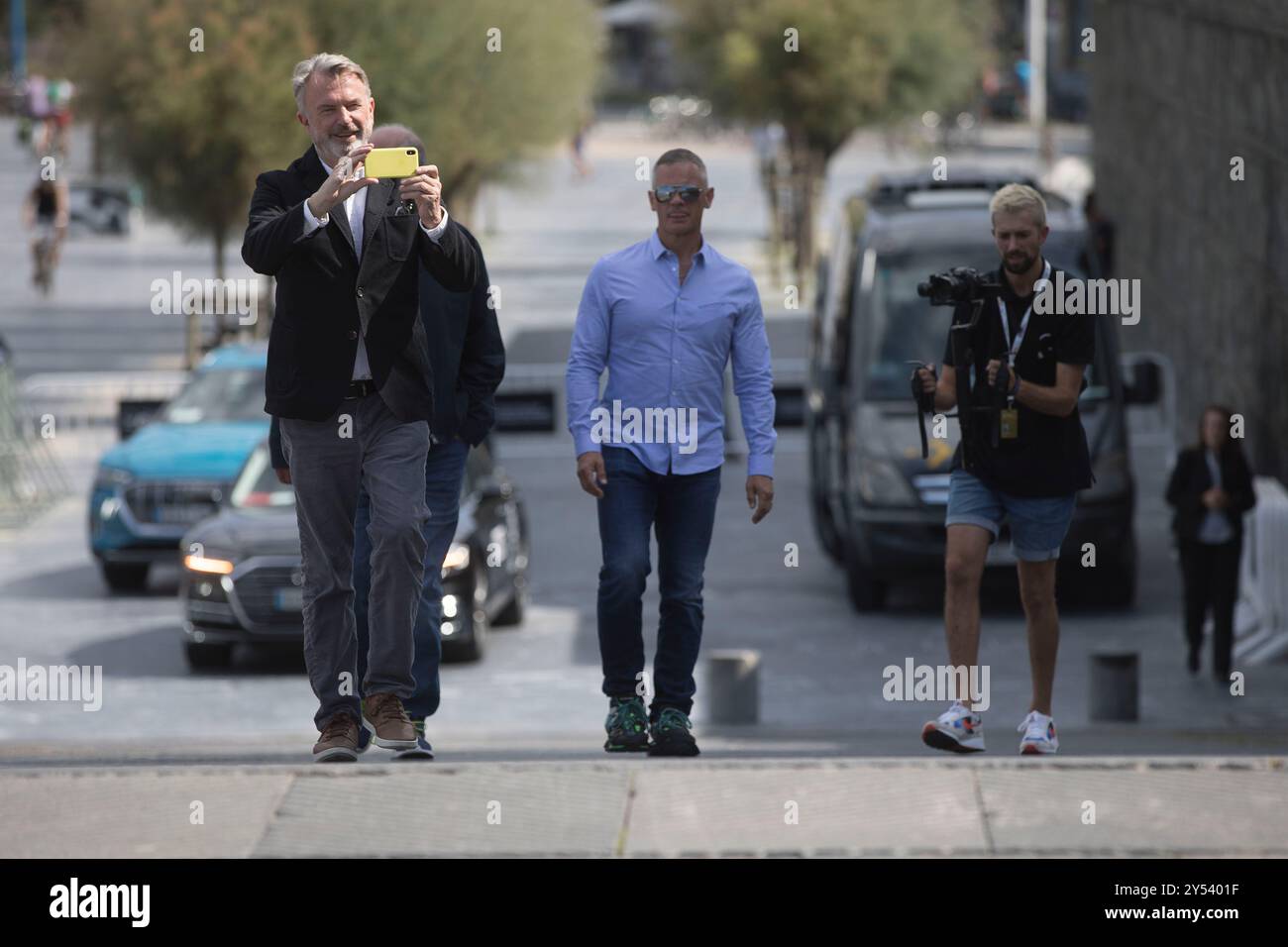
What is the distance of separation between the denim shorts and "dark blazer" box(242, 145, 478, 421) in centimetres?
198

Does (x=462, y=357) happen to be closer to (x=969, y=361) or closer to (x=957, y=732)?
(x=969, y=361)

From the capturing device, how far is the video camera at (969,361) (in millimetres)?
8031

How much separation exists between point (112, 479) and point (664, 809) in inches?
495

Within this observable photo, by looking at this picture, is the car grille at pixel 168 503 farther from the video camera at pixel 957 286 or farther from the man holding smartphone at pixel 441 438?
the video camera at pixel 957 286

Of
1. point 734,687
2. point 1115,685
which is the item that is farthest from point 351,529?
point 1115,685

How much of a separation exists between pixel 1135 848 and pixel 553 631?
36.4 ft

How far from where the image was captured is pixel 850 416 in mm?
18047

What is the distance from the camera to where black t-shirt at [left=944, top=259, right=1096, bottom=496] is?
8107 mm

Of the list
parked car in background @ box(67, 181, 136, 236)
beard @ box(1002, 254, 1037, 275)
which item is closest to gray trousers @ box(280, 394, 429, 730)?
beard @ box(1002, 254, 1037, 275)

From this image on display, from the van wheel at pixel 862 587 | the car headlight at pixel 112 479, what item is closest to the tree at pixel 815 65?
the car headlight at pixel 112 479

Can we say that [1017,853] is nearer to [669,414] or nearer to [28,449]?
[669,414]

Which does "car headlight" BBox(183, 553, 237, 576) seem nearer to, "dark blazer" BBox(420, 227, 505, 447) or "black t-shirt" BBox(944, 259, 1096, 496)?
"dark blazer" BBox(420, 227, 505, 447)

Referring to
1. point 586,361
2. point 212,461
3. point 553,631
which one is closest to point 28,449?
point 212,461

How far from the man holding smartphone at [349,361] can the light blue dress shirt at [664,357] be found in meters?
0.75
